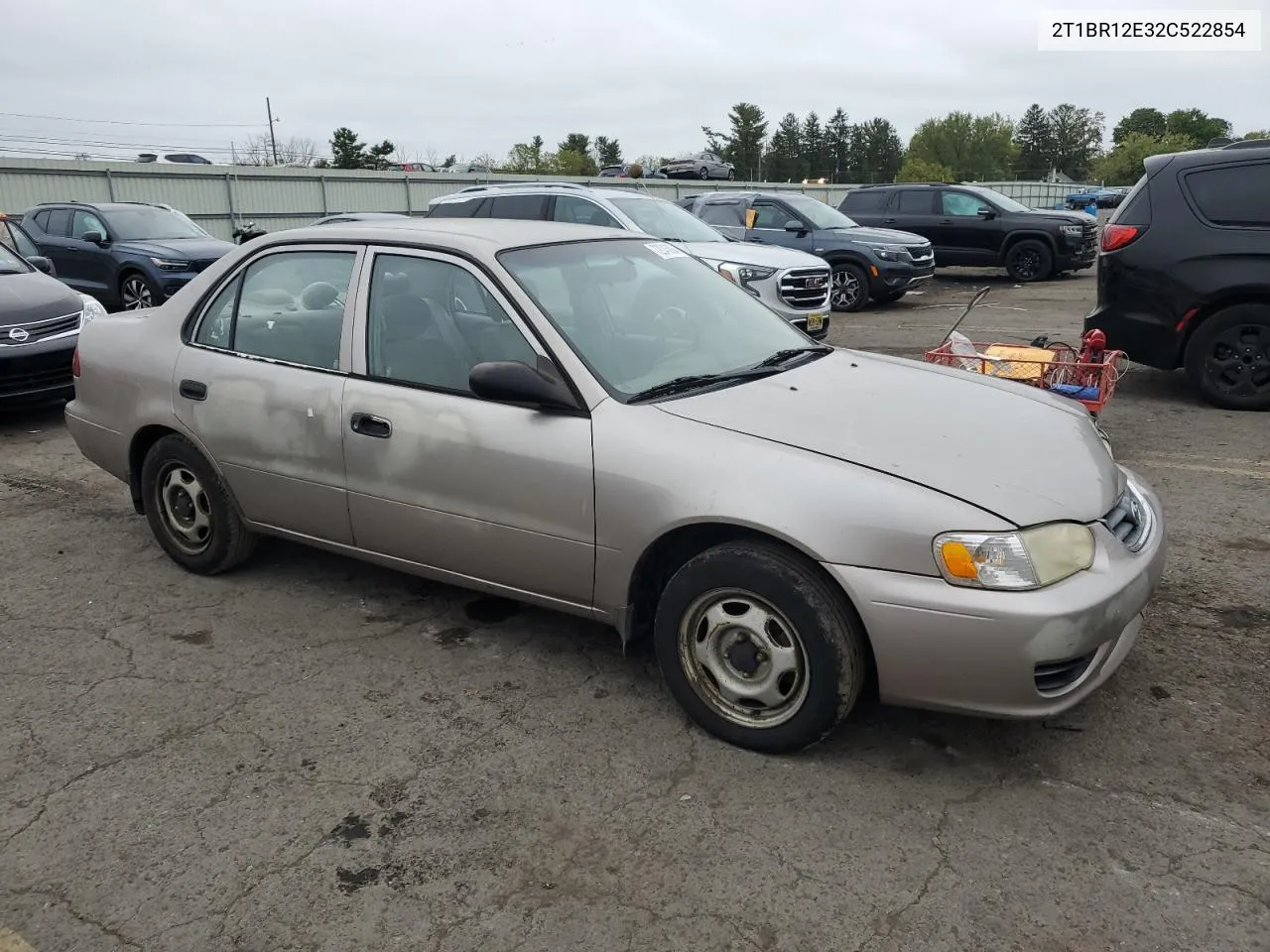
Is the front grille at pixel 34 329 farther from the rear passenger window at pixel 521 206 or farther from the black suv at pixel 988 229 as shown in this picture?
the black suv at pixel 988 229

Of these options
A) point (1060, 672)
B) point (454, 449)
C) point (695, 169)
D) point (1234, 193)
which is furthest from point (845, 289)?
point (695, 169)

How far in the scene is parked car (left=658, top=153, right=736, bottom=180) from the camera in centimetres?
3981

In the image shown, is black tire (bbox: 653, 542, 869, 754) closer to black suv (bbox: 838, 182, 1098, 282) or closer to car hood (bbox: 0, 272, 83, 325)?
car hood (bbox: 0, 272, 83, 325)

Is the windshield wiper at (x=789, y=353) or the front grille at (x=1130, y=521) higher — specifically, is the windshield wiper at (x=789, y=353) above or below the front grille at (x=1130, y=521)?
above

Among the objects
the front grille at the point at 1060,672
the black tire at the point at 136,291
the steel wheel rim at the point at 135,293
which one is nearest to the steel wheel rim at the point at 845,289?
the black tire at the point at 136,291

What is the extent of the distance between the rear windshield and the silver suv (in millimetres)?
3155

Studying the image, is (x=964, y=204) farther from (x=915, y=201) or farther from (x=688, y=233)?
(x=688, y=233)

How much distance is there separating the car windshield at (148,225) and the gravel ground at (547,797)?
1000cm

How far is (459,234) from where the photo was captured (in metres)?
3.95

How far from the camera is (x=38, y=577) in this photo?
482cm

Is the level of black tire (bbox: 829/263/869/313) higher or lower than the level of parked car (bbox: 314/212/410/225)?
lower

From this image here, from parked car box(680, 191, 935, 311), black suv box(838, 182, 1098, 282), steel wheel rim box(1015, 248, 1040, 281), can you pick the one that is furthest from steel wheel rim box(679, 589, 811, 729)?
steel wheel rim box(1015, 248, 1040, 281)

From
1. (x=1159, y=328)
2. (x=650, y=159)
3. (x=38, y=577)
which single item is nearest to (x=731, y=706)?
(x=38, y=577)

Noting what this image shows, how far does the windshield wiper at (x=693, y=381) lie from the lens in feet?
11.3
